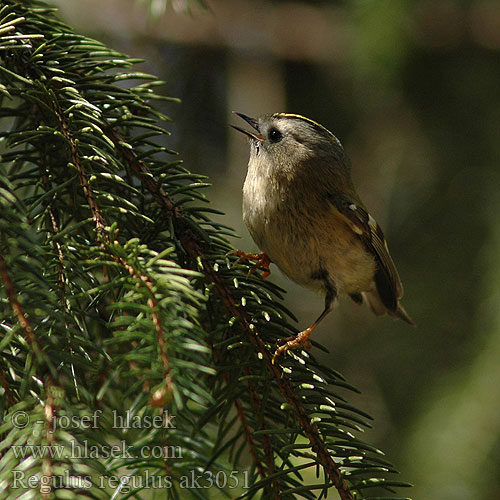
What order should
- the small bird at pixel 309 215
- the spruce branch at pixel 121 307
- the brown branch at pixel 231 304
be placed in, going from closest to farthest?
the spruce branch at pixel 121 307 → the brown branch at pixel 231 304 → the small bird at pixel 309 215

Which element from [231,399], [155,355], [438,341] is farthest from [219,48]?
[155,355]

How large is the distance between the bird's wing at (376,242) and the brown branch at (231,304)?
707mm

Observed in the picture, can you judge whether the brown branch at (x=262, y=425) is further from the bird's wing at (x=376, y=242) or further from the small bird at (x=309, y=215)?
the bird's wing at (x=376, y=242)

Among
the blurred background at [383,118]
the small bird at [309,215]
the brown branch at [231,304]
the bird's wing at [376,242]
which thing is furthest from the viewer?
the blurred background at [383,118]

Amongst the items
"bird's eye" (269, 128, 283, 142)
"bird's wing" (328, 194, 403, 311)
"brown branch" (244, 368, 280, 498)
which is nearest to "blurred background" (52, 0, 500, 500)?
"bird's wing" (328, 194, 403, 311)

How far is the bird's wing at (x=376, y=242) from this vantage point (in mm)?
1649

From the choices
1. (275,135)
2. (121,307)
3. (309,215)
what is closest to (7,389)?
(121,307)

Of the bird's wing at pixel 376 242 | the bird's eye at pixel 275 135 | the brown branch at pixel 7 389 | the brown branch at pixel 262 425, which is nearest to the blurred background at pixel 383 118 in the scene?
the bird's wing at pixel 376 242

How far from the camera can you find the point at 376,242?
1.80 m

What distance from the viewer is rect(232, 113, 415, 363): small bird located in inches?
58.7

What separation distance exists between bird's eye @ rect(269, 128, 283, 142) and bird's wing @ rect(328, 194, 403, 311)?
0.24m

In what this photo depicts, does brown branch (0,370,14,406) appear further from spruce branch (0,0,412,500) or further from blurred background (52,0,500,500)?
blurred background (52,0,500,500)

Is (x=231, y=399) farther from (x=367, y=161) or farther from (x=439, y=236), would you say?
(x=367, y=161)

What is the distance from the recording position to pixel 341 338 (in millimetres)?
2672
